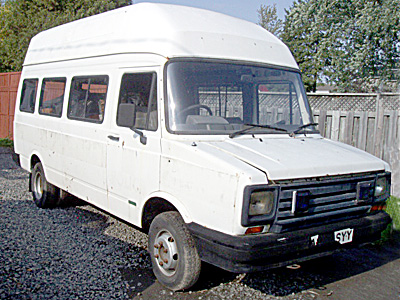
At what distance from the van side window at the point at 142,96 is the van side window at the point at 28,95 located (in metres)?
3.18

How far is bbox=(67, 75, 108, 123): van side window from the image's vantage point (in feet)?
18.3

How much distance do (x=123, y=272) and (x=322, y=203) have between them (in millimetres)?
2268

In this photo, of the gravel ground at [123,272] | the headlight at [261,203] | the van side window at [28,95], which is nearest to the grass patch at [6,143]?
the van side window at [28,95]

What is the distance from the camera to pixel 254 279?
474 cm

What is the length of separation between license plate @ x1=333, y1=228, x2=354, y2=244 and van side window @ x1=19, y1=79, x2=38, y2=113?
5675mm

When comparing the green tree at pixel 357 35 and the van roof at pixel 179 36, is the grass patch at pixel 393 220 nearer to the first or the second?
the van roof at pixel 179 36

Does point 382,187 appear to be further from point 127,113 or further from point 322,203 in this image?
point 127,113

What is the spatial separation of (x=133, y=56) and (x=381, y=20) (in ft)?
51.8

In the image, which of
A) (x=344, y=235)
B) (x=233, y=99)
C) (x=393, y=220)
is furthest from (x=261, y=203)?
(x=393, y=220)

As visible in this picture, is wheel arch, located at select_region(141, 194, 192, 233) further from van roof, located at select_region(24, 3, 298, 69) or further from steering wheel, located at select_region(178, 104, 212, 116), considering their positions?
van roof, located at select_region(24, 3, 298, 69)

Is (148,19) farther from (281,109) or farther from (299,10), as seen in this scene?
(299,10)

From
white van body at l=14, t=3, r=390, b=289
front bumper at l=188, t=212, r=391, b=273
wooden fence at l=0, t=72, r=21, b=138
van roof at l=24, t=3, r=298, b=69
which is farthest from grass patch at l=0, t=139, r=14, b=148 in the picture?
front bumper at l=188, t=212, r=391, b=273

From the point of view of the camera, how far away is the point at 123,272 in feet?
15.8

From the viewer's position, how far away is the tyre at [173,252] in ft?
13.5
